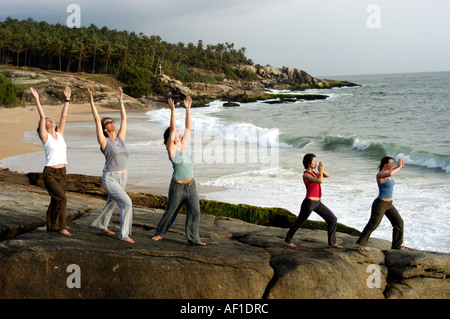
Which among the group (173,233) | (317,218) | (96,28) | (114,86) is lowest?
(317,218)

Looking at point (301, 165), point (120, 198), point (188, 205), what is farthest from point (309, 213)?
point (301, 165)

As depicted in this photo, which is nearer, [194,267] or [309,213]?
[194,267]

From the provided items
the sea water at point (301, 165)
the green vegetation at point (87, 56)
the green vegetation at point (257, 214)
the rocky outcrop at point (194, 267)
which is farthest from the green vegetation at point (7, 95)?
the rocky outcrop at point (194, 267)

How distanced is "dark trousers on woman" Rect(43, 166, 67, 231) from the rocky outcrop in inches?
6.8

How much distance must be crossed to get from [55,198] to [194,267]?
7.98 feet

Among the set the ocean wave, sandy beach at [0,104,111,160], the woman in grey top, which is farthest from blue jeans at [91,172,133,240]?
the ocean wave

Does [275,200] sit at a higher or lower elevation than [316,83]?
lower

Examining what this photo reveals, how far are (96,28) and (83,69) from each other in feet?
180

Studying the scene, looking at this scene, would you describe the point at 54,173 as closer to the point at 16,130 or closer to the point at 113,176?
the point at 113,176

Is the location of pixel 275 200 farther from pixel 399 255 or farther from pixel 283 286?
pixel 283 286

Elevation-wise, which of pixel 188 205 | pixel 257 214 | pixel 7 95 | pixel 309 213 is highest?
pixel 7 95

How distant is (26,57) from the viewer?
84.7 m

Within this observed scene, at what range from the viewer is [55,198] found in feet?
20.6

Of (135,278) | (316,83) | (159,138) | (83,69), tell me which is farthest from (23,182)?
(316,83)
